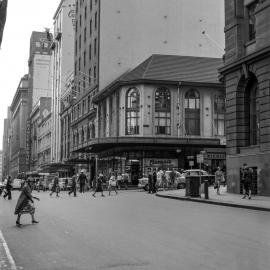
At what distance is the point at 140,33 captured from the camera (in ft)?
216

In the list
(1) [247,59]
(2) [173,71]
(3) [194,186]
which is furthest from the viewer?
(2) [173,71]

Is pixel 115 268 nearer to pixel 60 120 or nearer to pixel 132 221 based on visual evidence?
pixel 132 221

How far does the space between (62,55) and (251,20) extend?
231ft

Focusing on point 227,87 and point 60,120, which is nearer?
point 227,87

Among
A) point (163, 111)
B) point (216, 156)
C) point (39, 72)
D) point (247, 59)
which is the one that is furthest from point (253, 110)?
point (39, 72)

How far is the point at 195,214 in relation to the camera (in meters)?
17.9

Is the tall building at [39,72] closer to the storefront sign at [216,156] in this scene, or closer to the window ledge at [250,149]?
the storefront sign at [216,156]

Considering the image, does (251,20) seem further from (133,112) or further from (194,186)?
(133,112)

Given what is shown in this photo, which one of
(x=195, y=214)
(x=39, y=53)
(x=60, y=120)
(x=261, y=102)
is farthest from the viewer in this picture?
(x=39, y=53)

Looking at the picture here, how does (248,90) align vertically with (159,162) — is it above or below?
above

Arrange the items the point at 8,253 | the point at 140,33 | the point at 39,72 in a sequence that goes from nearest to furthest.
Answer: the point at 8,253 → the point at 140,33 → the point at 39,72

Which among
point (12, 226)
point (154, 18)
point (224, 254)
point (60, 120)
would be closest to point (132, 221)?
point (12, 226)

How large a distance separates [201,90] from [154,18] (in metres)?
14.6

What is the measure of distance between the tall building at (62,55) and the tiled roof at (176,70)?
115 ft
